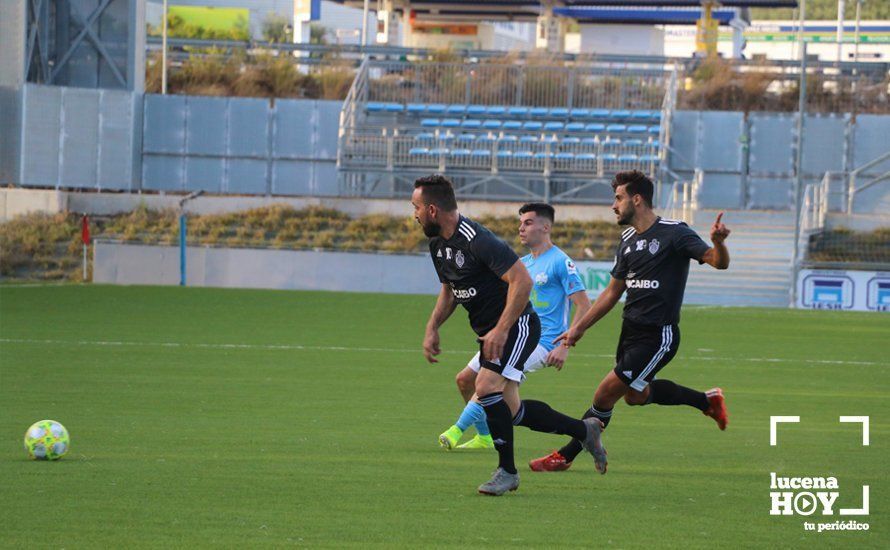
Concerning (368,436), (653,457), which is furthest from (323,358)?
(653,457)

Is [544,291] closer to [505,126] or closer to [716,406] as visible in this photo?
[716,406]

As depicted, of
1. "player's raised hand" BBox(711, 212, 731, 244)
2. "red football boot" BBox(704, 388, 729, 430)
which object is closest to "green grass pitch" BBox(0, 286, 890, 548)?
"red football boot" BBox(704, 388, 729, 430)

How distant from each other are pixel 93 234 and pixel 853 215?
21.2 meters

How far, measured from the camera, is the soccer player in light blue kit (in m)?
10.5

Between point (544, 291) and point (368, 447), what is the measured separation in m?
1.97

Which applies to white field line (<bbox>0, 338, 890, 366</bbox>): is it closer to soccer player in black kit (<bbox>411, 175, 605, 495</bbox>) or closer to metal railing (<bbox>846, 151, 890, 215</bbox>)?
soccer player in black kit (<bbox>411, 175, 605, 495</bbox>)

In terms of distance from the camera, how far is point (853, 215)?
3659cm

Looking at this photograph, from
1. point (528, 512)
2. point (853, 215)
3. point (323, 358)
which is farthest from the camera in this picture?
point (853, 215)

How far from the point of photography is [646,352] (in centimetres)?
917

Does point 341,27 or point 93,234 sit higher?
point 341,27

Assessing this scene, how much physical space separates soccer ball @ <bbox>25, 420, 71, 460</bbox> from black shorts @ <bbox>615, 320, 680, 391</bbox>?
377 centimetres

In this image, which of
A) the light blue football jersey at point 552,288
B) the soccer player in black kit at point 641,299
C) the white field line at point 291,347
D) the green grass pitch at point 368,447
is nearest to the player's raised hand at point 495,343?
the green grass pitch at point 368,447

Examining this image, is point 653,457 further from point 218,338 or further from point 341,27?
point 341,27

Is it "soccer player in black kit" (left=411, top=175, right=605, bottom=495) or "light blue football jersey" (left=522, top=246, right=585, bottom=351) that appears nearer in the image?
"soccer player in black kit" (left=411, top=175, right=605, bottom=495)
